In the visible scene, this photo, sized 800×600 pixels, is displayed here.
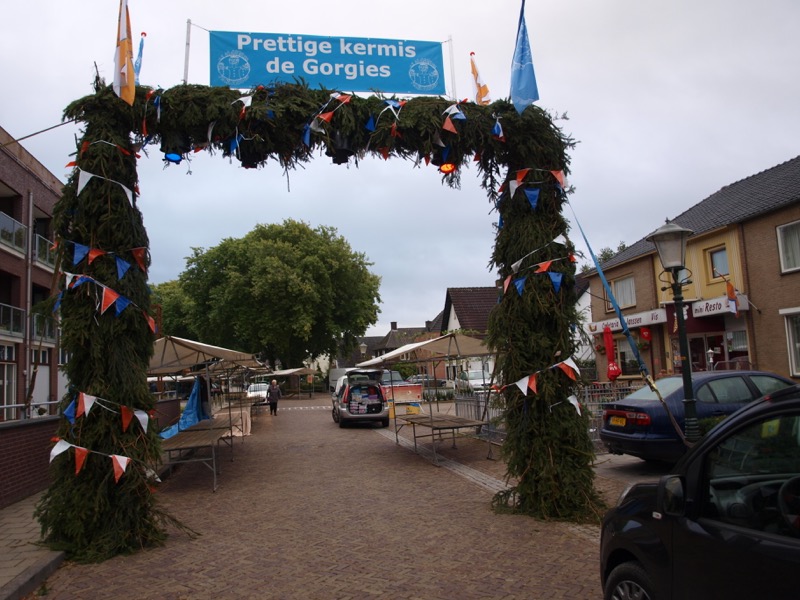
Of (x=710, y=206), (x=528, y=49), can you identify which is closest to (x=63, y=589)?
(x=528, y=49)

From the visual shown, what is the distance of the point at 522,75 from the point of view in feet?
23.4

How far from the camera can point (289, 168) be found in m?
7.38

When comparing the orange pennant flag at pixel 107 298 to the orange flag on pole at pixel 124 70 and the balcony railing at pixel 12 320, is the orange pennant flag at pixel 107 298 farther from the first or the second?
the balcony railing at pixel 12 320

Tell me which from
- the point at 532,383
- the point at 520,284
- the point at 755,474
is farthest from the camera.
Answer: the point at 520,284

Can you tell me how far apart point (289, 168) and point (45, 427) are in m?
6.07

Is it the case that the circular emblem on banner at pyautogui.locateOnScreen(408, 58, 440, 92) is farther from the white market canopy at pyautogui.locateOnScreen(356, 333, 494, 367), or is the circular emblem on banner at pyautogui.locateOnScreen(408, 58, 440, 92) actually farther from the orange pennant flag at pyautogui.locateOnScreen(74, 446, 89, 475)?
the white market canopy at pyautogui.locateOnScreen(356, 333, 494, 367)

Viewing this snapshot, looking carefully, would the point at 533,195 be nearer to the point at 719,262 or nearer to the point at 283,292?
the point at 719,262

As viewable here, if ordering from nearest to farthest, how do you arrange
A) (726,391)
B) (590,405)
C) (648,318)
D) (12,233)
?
(726,391), (590,405), (12,233), (648,318)

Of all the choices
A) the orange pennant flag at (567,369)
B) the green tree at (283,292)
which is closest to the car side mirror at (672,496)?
the orange pennant flag at (567,369)

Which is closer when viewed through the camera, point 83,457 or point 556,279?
point 83,457

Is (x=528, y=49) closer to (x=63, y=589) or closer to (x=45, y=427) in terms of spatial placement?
(x=63, y=589)

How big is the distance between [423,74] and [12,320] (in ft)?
60.2

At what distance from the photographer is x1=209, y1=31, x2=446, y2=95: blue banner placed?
7.48 m

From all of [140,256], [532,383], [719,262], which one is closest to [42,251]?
[140,256]
